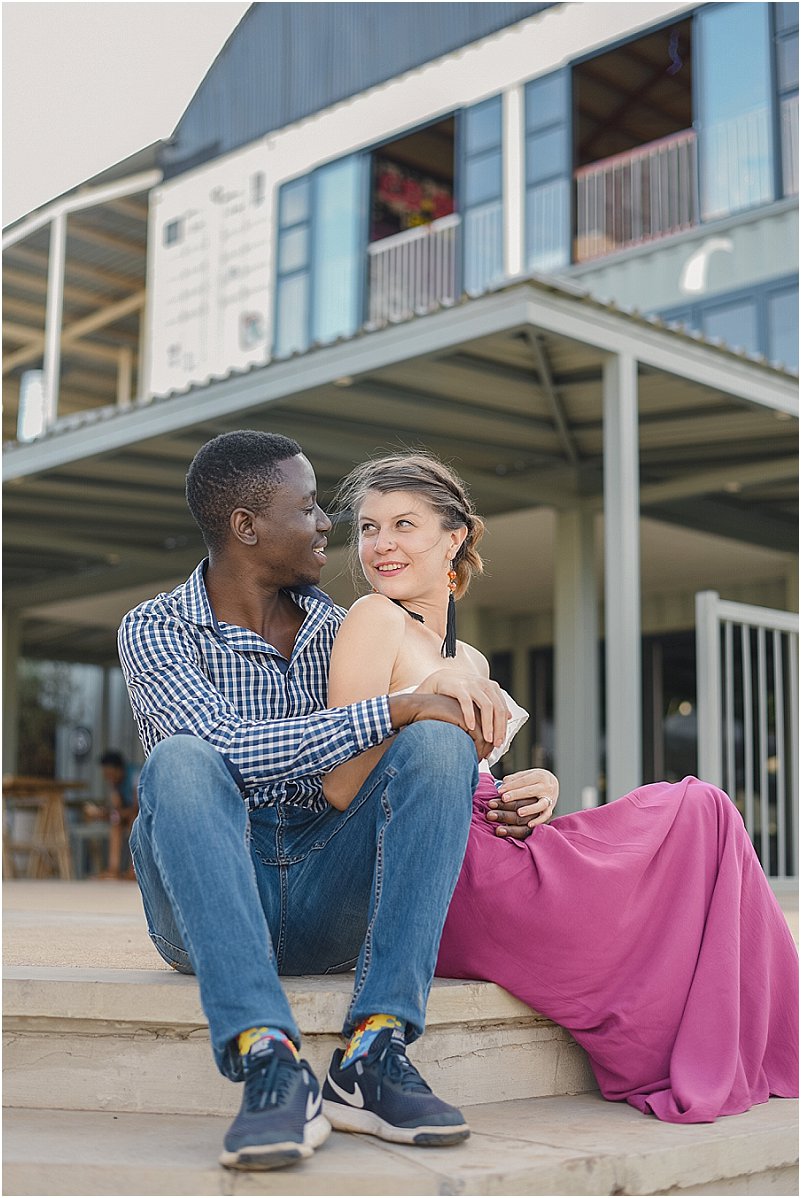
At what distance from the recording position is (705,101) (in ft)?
35.0

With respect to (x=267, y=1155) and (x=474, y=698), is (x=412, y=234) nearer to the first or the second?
(x=474, y=698)

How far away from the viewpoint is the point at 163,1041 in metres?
2.17

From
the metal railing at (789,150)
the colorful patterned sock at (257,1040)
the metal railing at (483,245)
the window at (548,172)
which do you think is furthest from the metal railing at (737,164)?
the colorful patterned sock at (257,1040)

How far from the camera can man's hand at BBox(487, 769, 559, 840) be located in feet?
7.50

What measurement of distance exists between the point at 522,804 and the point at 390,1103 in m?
0.62

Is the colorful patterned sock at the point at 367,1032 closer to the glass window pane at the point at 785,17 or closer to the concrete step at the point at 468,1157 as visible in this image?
the concrete step at the point at 468,1157

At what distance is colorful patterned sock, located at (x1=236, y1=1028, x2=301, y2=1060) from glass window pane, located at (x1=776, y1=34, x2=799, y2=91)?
32.8 ft

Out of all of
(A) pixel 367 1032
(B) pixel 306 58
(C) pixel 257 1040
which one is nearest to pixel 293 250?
(B) pixel 306 58

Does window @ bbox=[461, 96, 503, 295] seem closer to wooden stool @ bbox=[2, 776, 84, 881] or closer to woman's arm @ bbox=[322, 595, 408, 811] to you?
wooden stool @ bbox=[2, 776, 84, 881]

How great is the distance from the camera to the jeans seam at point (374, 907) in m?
1.98

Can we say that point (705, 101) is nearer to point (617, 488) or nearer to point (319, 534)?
point (617, 488)

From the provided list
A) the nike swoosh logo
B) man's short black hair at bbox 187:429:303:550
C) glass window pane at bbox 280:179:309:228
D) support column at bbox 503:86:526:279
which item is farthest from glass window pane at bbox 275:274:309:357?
the nike swoosh logo

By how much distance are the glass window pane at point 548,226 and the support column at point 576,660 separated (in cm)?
397

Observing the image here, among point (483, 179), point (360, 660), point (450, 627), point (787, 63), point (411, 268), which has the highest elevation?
point (787, 63)
